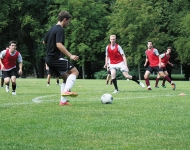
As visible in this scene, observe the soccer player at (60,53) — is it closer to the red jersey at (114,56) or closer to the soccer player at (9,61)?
the soccer player at (9,61)

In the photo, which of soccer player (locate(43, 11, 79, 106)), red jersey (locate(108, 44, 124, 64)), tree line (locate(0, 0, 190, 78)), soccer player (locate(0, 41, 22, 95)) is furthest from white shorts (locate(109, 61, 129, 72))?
tree line (locate(0, 0, 190, 78))

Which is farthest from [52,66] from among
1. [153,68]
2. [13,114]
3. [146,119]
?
[153,68]

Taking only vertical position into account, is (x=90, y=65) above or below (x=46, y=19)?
below

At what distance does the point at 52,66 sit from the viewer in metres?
10.8

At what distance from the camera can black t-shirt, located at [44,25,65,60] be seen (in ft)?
33.9

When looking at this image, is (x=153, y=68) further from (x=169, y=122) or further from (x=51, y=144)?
(x=51, y=144)

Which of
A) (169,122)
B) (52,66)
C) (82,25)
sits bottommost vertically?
(169,122)

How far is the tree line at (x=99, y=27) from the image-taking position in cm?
5128

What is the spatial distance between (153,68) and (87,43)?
37.2 m

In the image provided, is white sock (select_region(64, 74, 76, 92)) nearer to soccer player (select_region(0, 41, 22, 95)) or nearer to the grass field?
the grass field

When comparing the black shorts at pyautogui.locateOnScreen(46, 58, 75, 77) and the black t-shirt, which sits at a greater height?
the black t-shirt

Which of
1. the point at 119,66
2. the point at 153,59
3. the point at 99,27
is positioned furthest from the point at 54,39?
the point at 99,27

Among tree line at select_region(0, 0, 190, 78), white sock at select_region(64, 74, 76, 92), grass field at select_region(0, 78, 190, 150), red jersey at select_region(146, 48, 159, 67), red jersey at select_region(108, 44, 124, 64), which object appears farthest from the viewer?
tree line at select_region(0, 0, 190, 78)

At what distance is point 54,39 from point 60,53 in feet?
1.42
